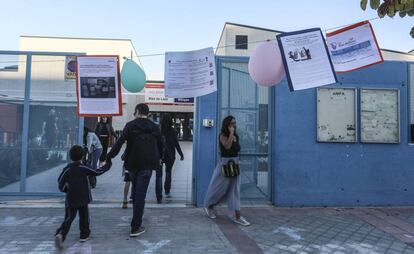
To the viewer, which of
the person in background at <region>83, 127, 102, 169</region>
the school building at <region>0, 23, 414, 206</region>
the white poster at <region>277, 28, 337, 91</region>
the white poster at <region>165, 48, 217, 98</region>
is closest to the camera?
the white poster at <region>277, 28, 337, 91</region>

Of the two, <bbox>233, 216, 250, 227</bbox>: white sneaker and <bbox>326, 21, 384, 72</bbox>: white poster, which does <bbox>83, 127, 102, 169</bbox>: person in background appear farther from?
<bbox>326, 21, 384, 72</bbox>: white poster

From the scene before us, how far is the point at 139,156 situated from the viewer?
560 cm

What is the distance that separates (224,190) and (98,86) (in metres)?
2.82

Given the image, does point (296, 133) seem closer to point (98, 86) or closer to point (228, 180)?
point (228, 180)

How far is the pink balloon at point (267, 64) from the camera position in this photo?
637 centimetres

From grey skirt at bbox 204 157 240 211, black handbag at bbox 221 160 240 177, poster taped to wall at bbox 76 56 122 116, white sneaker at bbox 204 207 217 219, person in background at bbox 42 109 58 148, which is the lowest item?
white sneaker at bbox 204 207 217 219

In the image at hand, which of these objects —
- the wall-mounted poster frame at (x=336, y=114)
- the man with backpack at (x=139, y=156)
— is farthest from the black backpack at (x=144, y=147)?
the wall-mounted poster frame at (x=336, y=114)

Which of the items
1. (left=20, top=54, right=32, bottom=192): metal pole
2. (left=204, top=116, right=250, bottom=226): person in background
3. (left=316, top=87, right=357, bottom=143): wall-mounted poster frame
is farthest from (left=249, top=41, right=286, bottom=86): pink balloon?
(left=20, top=54, right=32, bottom=192): metal pole

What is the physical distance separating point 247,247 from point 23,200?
4.79m

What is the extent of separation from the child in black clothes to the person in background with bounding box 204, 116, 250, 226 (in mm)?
1909

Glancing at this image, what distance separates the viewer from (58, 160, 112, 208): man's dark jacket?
5207mm

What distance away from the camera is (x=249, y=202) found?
784cm

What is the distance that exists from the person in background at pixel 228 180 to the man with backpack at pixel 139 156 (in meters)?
1.14

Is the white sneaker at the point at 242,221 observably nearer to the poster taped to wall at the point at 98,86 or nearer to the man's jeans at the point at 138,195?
the man's jeans at the point at 138,195
